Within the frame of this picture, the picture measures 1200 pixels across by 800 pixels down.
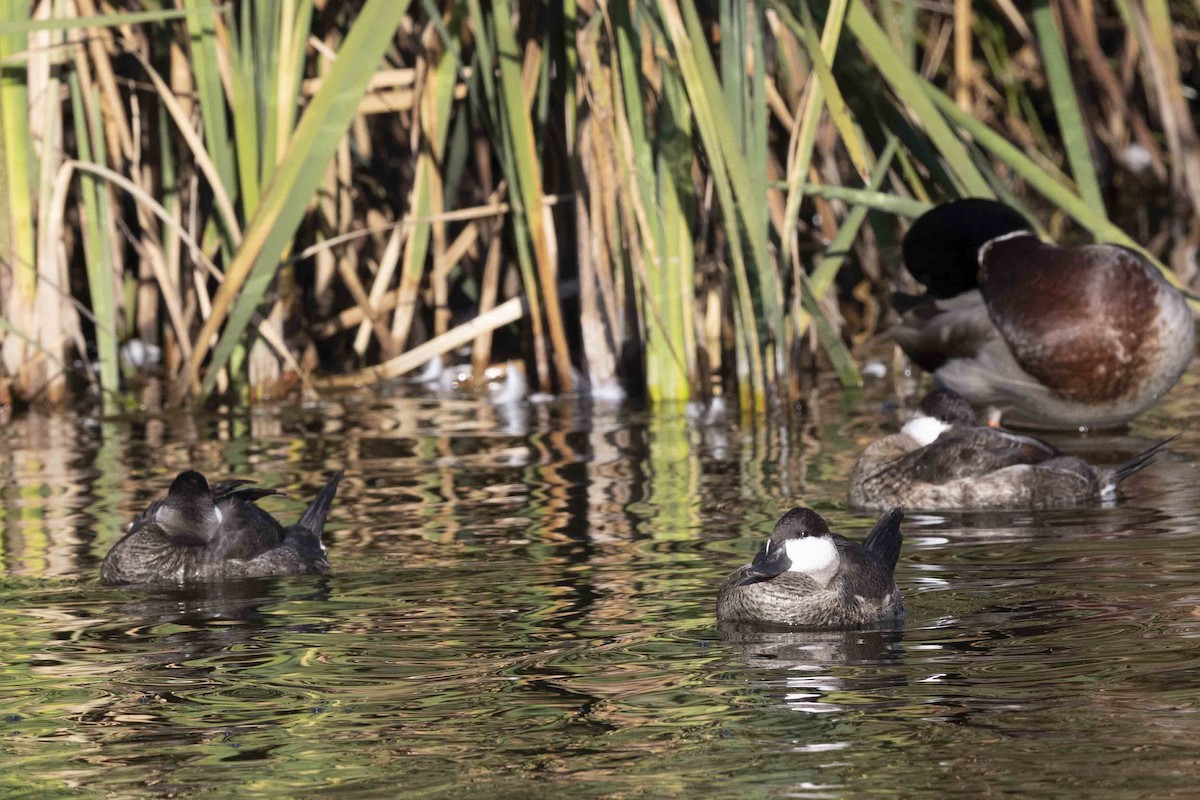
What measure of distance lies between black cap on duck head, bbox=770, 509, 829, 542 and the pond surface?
11.5 inches

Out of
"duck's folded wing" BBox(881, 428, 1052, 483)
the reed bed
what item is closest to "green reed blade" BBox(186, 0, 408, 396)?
the reed bed

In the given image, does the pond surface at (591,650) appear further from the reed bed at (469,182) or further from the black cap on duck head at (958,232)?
the reed bed at (469,182)

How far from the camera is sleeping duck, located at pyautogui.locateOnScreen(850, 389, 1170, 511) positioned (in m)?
6.55

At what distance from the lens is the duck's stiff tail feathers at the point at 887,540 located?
5242 millimetres

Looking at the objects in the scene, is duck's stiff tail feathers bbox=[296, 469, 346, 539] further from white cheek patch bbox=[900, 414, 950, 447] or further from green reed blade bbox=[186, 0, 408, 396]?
white cheek patch bbox=[900, 414, 950, 447]

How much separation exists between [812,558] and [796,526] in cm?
9

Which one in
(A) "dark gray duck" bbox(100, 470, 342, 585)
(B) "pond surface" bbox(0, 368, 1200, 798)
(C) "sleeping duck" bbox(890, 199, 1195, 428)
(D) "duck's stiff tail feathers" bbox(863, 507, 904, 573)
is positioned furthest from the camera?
(C) "sleeping duck" bbox(890, 199, 1195, 428)

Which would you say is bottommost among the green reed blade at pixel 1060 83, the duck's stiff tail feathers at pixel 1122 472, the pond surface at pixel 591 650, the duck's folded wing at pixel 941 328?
the pond surface at pixel 591 650

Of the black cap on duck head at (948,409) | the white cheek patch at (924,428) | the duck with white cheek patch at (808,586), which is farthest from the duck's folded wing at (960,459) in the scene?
the duck with white cheek patch at (808,586)

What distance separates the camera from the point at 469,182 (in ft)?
32.9

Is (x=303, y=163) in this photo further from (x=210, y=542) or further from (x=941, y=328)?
(x=941, y=328)

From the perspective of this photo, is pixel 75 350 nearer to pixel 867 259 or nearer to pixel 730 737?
pixel 867 259

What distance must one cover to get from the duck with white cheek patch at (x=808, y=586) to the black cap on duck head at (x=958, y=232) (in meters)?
2.94

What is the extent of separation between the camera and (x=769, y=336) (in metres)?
7.92
